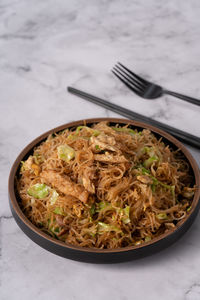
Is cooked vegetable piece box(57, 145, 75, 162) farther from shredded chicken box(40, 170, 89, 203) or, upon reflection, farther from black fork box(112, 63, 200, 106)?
black fork box(112, 63, 200, 106)

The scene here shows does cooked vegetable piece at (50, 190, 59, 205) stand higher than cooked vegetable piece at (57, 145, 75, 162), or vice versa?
cooked vegetable piece at (57, 145, 75, 162)

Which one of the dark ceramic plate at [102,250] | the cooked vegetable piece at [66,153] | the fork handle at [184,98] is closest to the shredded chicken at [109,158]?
the cooked vegetable piece at [66,153]

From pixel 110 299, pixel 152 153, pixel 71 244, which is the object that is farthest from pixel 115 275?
pixel 152 153


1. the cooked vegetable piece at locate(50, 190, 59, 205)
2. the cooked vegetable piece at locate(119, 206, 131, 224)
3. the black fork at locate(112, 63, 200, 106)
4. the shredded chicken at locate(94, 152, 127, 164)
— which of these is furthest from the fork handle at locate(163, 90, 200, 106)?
the cooked vegetable piece at locate(50, 190, 59, 205)

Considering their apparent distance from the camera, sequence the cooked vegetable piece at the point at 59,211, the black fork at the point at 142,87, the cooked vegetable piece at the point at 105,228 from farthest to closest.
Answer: the black fork at the point at 142,87
the cooked vegetable piece at the point at 59,211
the cooked vegetable piece at the point at 105,228

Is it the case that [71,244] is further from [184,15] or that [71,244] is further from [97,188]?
[184,15]

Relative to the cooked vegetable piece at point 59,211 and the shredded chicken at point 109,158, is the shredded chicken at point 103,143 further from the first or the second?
the cooked vegetable piece at point 59,211
